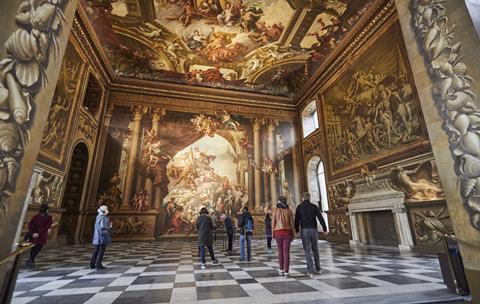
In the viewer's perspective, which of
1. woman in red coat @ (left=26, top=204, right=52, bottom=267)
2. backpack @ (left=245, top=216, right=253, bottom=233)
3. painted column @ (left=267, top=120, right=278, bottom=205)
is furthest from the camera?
painted column @ (left=267, top=120, right=278, bottom=205)

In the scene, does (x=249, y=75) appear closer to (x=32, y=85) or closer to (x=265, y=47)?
(x=265, y=47)

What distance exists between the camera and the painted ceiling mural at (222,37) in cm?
952

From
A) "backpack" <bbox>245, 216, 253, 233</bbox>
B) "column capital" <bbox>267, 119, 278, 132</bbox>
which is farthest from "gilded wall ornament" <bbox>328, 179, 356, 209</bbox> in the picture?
"backpack" <bbox>245, 216, 253, 233</bbox>

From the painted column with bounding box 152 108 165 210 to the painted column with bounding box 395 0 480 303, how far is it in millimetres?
11556

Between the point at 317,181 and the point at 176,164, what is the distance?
842 cm

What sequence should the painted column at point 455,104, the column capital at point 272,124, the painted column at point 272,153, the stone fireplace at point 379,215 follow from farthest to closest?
the column capital at point 272,124
the painted column at point 272,153
the stone fireplace at point 379,215
the painted column at point 455,104

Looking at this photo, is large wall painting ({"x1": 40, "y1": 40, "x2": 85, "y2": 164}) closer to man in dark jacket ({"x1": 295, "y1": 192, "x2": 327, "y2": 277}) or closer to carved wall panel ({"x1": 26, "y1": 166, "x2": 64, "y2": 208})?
carved wall panel ({"x1": 26, "y1": 166, "x2": 64, "y2": 208})

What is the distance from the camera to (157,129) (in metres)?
13.1

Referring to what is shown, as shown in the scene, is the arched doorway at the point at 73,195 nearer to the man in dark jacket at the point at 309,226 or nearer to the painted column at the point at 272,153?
the painted column at the point at 272,153

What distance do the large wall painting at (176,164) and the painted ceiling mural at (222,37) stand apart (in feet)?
8.58

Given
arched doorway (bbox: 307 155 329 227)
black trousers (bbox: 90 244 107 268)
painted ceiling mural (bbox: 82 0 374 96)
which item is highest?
painted ceiling mural (bbox: 82 0 374 96)

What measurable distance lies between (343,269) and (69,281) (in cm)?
478

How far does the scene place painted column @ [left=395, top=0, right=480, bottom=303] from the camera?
2684 millimetres

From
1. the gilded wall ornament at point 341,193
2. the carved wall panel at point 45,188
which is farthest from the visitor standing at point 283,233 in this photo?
the carved wall panel at point 45,188
